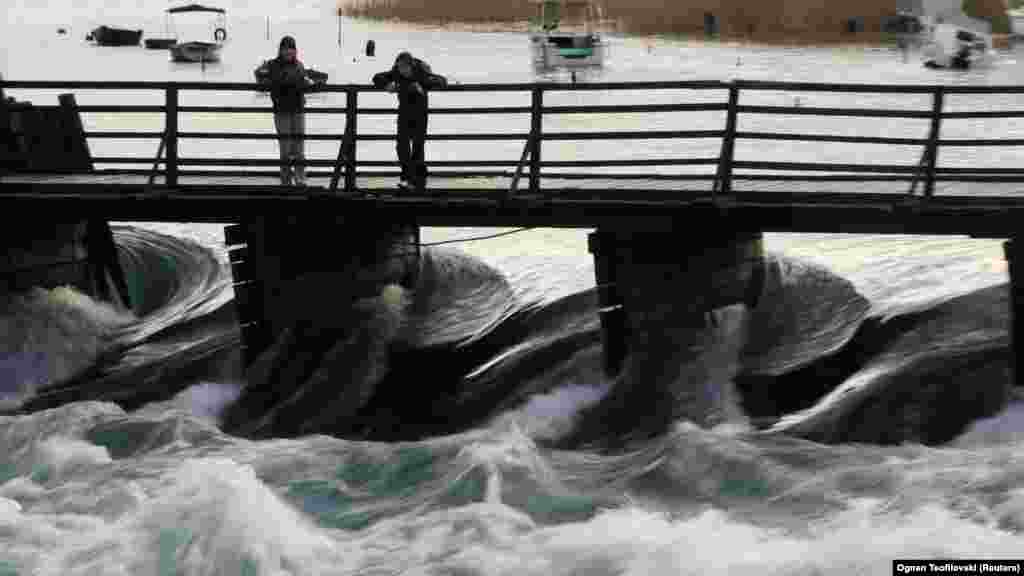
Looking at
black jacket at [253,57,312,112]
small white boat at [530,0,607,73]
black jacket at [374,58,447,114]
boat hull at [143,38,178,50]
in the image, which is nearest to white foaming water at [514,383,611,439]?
black jacket at [374,58,447,114]

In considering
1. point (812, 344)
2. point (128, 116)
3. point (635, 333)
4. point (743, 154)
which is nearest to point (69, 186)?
point (635, 333)

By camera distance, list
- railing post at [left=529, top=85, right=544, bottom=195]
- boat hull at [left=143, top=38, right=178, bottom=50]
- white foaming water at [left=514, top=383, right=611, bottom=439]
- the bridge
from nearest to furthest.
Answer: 1. the bridge
2. white foaming water at [left=514, top=383, right=611, bottom=439]
3. railing post at [left=529, top=85, right=544, bottom=195]
4. boat hull at [left=143, top=38, right=178, bottom=50]

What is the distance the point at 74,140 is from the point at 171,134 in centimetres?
230

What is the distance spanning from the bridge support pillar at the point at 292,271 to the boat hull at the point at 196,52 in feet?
264

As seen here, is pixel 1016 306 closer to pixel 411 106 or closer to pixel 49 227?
pixel 411 106

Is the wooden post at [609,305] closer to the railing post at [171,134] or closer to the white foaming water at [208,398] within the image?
the white foaming water at [208,398]

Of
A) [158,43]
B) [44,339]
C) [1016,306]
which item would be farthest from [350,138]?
[158,43]

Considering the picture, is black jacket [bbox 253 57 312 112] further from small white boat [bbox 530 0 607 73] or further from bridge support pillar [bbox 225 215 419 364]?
small white boat [bbox 530 0 607 73]

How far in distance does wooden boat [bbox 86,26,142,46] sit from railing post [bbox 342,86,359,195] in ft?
313

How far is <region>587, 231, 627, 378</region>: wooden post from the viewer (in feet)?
56.0

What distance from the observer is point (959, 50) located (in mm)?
76750

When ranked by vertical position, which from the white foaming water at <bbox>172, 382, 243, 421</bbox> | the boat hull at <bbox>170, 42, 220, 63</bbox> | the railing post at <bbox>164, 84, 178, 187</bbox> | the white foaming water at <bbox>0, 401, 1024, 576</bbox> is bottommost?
the boat hull at <bbox>170, 42, 220, 63</bbox>

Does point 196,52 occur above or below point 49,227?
below

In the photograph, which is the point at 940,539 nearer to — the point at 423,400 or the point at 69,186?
the point at 423,400
